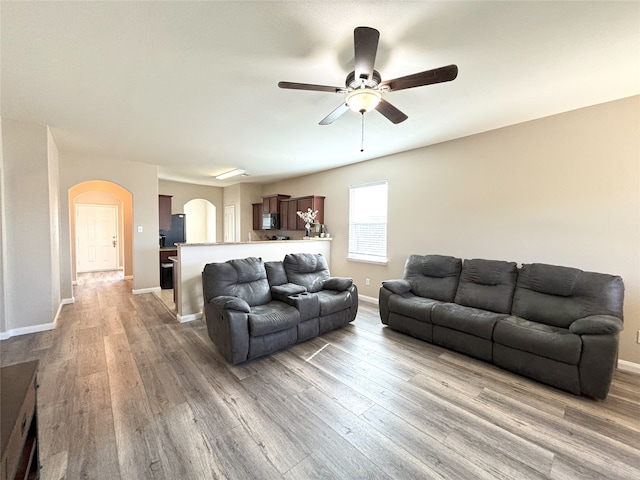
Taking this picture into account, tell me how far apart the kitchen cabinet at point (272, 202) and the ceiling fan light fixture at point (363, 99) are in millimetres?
5104

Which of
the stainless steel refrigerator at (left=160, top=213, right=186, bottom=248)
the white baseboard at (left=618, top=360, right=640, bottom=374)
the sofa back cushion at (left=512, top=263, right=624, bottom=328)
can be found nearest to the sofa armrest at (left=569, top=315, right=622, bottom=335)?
the sofa back cushion at (left=512, top=263, right=624, bottom=328)

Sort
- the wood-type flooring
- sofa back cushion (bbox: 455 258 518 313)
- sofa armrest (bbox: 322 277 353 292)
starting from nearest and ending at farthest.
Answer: the wood-type flooring, sofa back cushion (bbox: 455 258 518 313), sofa armrest (bbox: 322 277 353 292)

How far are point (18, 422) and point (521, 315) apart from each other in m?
3.82

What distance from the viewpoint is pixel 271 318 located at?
287cm

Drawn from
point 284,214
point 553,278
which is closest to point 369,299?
point 553,278

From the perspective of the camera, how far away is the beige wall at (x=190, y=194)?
7879 millimetres

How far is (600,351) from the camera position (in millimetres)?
2207

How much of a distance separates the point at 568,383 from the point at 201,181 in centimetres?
829

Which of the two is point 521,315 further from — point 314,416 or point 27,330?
point 27,330

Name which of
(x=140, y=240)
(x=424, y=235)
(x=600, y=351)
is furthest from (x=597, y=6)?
(x=140, y=240)

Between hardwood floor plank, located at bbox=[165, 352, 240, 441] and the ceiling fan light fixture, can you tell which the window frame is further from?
hardwood floor plank, located at bbox=[165, 352, 240, 441]

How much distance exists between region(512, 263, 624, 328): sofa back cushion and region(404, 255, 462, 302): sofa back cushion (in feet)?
2.26

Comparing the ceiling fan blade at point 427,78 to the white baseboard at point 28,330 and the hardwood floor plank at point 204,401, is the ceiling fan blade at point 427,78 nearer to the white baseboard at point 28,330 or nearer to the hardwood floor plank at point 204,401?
the hardwood floor plank at point 204,401

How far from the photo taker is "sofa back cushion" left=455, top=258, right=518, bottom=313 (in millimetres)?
3111
